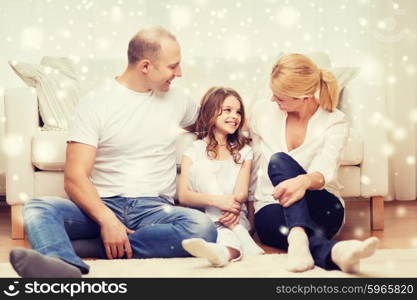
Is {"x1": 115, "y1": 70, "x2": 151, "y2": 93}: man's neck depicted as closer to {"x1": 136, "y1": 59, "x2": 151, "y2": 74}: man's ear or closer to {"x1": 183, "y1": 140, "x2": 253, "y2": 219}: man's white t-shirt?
{"x1": 136, "y1": 59, "x2": 151, "y2": 74}: man's ear

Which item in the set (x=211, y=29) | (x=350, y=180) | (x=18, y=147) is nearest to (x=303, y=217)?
(x=350, y=180)

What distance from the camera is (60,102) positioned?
2500mm

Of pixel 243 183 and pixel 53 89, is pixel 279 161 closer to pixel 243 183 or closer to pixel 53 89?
pixel 243 183

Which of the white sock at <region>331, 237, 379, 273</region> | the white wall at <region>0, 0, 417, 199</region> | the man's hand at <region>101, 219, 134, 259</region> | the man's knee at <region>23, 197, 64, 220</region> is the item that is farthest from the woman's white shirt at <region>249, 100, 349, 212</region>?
the white wall at <region>0, 0, 417, 199</region>

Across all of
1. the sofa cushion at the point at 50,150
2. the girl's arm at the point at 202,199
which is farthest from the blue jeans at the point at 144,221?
the sofa cushion at the point at 50,150

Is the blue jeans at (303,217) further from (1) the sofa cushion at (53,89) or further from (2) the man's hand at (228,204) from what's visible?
(1) the sofa cushion at (53,89)

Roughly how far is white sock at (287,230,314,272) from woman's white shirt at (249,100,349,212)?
0.24 m

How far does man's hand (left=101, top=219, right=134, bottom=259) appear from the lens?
1.74 metres

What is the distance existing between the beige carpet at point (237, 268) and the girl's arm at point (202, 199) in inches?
8.3

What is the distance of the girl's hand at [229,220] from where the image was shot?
1.96 metres

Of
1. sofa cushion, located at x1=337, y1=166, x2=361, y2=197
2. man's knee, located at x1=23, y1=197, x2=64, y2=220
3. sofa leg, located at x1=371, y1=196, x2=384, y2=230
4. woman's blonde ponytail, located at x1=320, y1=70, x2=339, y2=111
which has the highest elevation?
woman's blonde ponytail, located at x1=320, y1=70, x2=339, y2=111

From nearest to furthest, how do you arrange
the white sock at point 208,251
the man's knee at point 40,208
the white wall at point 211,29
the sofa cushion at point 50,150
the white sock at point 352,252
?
the white sock at point 352,252
the white sock at point 208,251
the man's knee at point 40,208
the sofa cushion at point 50,150
the white wall at point 211,29

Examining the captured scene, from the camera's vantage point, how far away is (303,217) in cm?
171

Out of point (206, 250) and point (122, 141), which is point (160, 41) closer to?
point (122, 141)
